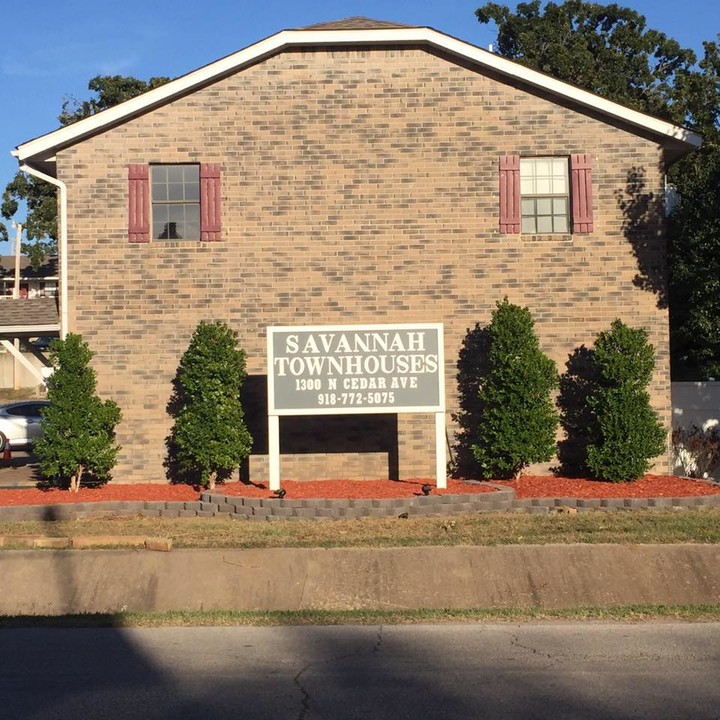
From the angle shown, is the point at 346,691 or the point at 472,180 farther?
the point at 472,180

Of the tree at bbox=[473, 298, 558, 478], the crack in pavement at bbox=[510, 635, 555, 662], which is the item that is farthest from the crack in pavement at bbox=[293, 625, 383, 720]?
the tree at bbox=[473, 298, 558, 478]

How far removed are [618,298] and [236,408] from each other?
660cm

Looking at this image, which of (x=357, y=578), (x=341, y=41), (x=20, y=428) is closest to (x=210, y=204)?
(x=341, y=41)

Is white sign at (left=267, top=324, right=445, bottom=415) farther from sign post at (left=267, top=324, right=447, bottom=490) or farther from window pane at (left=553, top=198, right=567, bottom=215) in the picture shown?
window pane at (left=553, top=198, right=567, bottom=215)

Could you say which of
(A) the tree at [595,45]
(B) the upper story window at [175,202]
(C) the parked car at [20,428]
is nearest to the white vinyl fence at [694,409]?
(B) the upper story window at [175,202]

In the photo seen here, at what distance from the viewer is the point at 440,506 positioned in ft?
48.5

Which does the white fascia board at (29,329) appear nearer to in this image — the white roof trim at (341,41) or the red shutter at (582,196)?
the white roof trim at (341,41)

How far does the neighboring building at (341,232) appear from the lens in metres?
17.4

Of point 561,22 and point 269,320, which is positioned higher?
point 561,22

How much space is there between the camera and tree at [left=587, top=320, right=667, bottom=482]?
648 inches

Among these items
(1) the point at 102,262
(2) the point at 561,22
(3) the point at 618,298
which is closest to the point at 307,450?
(1) the point at 102,262

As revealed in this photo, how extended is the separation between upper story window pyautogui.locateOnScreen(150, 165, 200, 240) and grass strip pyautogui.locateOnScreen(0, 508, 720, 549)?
518 centimetres

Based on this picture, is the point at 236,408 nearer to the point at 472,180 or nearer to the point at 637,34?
the point at 472,180

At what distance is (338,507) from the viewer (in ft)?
48.0
